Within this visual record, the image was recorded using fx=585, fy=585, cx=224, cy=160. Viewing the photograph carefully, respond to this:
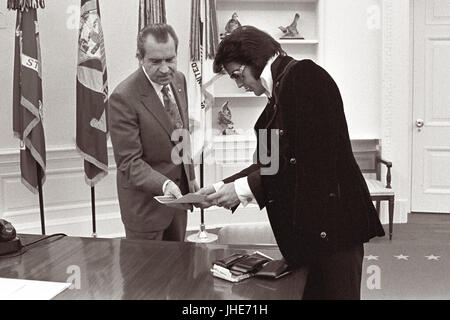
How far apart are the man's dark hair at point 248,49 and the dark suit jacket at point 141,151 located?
3.16 feet

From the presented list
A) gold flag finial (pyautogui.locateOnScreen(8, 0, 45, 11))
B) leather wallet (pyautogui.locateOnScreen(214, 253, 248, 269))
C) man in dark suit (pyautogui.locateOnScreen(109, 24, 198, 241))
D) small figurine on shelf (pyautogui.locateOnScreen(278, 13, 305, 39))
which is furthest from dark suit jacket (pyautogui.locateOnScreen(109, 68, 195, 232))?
small figurine on shelf (pyautogui.locateOnScreen(278, 13, 305, 39))

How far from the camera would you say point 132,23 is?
525cm

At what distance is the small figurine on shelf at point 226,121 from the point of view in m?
5.50

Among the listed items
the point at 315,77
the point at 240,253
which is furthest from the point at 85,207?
the point at 315,77

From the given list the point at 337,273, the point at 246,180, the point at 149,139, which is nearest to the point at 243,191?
the point at 246,180

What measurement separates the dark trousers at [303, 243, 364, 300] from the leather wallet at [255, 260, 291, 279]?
12 centimetres

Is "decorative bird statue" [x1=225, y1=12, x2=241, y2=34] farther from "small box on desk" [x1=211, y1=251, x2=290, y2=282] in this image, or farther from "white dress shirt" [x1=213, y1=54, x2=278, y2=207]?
"small box on desk" [x1=211, y1=251, x2=290, y2=282]

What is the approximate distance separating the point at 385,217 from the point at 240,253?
3.87 metres

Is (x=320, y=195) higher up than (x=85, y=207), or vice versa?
(x=320, y=195)

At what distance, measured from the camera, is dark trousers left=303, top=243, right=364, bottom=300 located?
1.88 m

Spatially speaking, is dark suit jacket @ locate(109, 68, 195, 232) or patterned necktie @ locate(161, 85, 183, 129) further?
patterned necktie @ locate(161, 85, 183, 129)

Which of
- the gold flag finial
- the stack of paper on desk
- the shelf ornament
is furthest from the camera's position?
the shelf ornament

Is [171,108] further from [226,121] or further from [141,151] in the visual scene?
[226,121]

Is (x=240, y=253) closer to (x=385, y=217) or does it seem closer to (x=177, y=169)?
(x=177, y=169)
